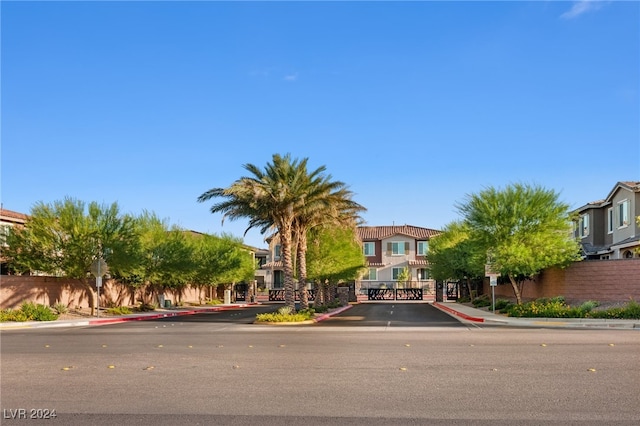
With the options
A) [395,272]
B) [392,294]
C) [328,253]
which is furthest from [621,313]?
[395,272]

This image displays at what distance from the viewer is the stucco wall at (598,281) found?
3322 cm

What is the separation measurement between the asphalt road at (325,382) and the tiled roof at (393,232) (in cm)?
6780

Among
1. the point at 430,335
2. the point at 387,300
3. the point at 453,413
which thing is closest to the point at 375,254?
the point at 387,300

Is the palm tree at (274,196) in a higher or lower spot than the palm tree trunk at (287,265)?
higher

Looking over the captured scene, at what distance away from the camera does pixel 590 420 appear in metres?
8.38

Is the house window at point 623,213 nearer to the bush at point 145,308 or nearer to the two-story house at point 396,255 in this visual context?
the bush at point 145,308

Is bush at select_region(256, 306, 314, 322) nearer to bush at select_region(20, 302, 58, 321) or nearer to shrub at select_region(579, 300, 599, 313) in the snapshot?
bush at select_region(20, 302, 58, 321)

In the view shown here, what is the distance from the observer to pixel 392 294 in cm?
7575

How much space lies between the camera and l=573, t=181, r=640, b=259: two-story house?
41.6m

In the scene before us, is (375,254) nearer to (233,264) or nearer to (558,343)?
(233,264)

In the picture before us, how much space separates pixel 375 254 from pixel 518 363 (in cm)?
7373

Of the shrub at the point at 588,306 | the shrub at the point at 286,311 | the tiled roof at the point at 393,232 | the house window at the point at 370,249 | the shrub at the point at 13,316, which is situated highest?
the tiled roof at the point at 393,232

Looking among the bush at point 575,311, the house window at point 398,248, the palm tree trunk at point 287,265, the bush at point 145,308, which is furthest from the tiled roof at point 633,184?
the house window at point 398,248

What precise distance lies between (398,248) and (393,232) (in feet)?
7.92
